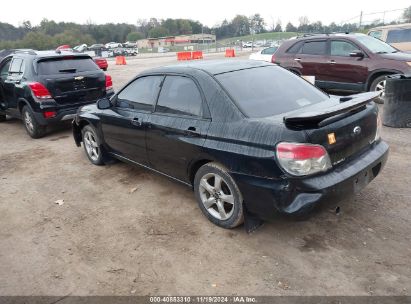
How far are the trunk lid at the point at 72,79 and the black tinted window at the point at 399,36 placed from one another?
34.9 feet

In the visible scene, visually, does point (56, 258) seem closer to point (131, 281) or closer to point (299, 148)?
point (131, 281)

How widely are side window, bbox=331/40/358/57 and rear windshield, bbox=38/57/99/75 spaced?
19.0 feet

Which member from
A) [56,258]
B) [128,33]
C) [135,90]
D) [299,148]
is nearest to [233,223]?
[299,148]

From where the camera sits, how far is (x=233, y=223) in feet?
11.3

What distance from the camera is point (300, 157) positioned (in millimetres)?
2791

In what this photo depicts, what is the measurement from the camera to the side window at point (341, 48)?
8.56m

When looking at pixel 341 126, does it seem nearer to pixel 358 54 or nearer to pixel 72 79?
pixel 72 79

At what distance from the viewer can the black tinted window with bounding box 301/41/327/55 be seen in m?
9.08

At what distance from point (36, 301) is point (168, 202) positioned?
1831 mm

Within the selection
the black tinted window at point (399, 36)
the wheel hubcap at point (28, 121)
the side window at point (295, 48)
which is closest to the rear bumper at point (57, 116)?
the wheel hubcap at point (28, 121)

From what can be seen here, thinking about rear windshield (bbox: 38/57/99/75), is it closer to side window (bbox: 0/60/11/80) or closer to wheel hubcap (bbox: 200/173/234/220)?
side window (bbox: 0/60/11/80)

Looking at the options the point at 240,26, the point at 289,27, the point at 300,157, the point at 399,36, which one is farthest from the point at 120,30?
the point at 300,157

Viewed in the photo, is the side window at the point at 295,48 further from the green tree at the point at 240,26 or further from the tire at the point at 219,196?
the green tree at the point at 240,26

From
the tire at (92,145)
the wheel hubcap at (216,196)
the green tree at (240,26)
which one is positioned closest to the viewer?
the wheel hubcap at (216,196)
